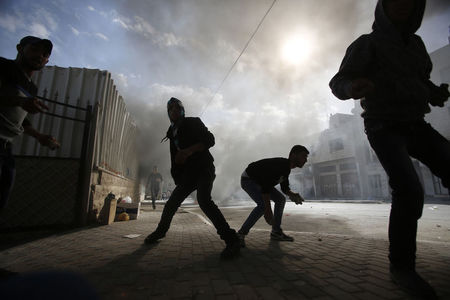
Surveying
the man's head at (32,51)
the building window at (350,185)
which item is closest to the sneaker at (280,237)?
the man's head at (32,51)

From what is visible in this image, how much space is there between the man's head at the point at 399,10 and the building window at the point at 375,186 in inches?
1210

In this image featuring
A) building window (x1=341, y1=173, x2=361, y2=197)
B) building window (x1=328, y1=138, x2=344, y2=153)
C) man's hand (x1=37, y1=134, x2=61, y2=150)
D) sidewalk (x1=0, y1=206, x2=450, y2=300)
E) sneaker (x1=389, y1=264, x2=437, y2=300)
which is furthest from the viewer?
building window (x1=328, y1=138, x2=344, y2=153)

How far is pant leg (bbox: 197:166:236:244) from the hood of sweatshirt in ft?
7.13

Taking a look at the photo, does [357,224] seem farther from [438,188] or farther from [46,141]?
[438,188]

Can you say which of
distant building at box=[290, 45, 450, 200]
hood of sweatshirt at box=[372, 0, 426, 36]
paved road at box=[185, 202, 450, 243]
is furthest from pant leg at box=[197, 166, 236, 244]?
distant building at box=[290, 45, 450, 200]

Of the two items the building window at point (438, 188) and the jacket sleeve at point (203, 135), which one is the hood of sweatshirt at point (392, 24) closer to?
the jacket sleeve at point (203, 135)

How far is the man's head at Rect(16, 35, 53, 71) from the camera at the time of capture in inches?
78.7

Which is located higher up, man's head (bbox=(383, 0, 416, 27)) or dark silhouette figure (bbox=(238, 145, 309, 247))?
man's head (bbox=(383, 0, 416, 27))

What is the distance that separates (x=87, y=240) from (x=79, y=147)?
2598 mm

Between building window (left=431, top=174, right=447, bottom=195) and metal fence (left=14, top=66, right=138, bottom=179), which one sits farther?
building window (left=431, top=174, right=447, bottom=195)

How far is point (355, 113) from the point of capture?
3070 cm

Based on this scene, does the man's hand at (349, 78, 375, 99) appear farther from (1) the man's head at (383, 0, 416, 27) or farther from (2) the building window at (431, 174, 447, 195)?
(2) the building window at (431, 174, 447, 195)

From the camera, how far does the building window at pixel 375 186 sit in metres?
26.6

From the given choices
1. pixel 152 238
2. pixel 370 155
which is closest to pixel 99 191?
pixel 152 238
